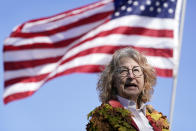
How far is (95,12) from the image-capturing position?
12555 mm

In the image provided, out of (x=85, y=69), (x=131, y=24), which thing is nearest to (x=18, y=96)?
(x=85, y=69)

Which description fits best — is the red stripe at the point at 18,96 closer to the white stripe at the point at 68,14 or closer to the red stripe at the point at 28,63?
the red stripe at the point at 28,63

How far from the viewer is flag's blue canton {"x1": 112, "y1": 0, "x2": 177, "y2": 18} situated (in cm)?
1259

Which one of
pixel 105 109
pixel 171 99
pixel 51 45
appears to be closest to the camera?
pixel 105 109

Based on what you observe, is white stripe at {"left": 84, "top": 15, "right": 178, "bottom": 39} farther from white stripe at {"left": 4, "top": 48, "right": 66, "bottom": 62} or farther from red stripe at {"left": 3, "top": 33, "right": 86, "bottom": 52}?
white stripe at {"left": 4, "top": 48, "right": 66, "bottom": 62}

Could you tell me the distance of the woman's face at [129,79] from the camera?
13.9ft

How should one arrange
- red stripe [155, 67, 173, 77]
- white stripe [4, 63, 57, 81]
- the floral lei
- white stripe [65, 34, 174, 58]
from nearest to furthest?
1. the floral lei
2. red stripe [155, 67, 173, 77]
3. white stripe [65, 34, 174, 58]
4. white stripe [4, 63, 57, 81]

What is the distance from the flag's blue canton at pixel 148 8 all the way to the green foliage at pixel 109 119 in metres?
8.66

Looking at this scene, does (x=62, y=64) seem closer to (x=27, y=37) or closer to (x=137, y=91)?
(x=27, y=37)

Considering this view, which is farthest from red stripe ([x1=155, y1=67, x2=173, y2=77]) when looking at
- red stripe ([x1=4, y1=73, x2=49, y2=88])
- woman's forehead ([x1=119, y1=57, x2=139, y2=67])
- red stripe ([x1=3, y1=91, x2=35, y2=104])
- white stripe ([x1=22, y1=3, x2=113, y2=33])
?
woman's forehead ([x1=119, y1=57, x2=139, y2=67])

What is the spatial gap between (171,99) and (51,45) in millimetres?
3621

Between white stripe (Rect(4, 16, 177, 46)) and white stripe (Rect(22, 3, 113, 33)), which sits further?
white stripe (Rect(22, 3, 113, 33))

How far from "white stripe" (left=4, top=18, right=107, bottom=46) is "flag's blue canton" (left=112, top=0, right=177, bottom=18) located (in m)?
0.71

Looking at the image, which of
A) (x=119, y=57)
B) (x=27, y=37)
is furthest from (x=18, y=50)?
(x=119, y=57)
